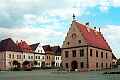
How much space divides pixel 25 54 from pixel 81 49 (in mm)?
39294

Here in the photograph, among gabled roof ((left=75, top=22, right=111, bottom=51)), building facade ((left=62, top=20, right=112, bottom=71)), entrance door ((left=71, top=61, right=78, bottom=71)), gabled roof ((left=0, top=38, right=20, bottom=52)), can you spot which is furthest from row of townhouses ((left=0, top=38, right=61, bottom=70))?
gabled roof ((left=75, top=22, right=111, bottom=51))

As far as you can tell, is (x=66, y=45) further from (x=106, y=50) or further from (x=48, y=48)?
(x=48, y=48)

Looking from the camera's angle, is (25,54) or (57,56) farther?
(57,56)

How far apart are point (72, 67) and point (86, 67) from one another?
4311 mm

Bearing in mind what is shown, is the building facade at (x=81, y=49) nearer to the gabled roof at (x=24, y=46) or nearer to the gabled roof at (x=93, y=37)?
the gabled roof at (x=93, y=37)

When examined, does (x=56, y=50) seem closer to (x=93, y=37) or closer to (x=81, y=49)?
(x=93, y=37)

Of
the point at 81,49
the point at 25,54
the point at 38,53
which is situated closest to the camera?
the point at 81,49

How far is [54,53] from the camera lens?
4587 inches

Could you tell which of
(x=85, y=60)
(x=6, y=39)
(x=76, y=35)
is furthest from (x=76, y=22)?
(x=6, y=39)

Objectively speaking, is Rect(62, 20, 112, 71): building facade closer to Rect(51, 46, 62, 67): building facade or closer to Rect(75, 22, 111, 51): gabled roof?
Rect(75, 22, 111, 51): gabled roof

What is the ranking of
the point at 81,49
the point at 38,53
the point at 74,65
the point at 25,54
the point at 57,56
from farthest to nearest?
the point at 57,56, the point at 38,53, the point at 25,54, the point at 74,65, the point at 81,49

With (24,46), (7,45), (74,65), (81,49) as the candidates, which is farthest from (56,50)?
(81,49)

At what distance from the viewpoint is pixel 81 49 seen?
6506cm

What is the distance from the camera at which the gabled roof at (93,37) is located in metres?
65.1
